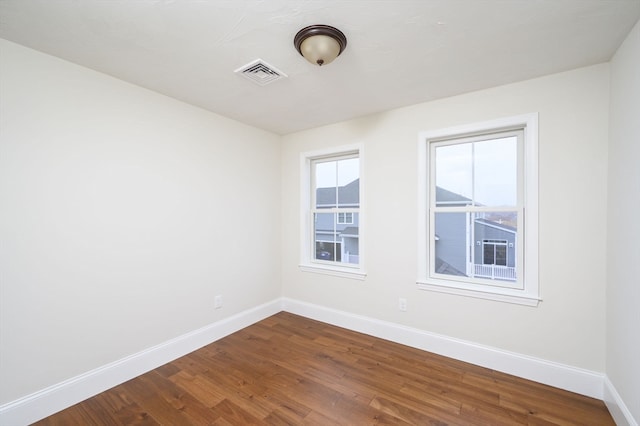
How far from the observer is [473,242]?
8.73ft

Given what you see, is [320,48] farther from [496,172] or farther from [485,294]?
[485,294]

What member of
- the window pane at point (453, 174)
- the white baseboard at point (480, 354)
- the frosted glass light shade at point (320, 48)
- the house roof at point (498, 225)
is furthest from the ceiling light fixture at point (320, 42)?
the white baseboard at point (480, 354)

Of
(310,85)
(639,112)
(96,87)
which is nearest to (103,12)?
(96,87)

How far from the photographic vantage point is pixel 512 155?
2.48m

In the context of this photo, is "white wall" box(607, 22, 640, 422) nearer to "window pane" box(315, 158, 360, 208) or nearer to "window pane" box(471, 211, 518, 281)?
"window pane" box(471, 211, 518, 281)

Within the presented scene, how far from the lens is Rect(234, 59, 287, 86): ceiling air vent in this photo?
2062mm

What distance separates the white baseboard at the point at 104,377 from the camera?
5.87 ft

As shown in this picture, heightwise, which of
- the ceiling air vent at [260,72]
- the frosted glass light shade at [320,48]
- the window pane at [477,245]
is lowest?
the window pane at [477,245]

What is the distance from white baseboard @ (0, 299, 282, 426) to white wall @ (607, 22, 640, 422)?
10.9 feet

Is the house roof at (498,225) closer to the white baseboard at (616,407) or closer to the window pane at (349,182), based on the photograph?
the white baseboard at (616,407)

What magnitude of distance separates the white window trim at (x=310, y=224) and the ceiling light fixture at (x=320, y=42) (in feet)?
4.95

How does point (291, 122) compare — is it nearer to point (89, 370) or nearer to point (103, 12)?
point (103, 12)

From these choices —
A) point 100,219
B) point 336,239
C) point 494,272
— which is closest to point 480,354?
point 494,272

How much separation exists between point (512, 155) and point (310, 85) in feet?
6.37
